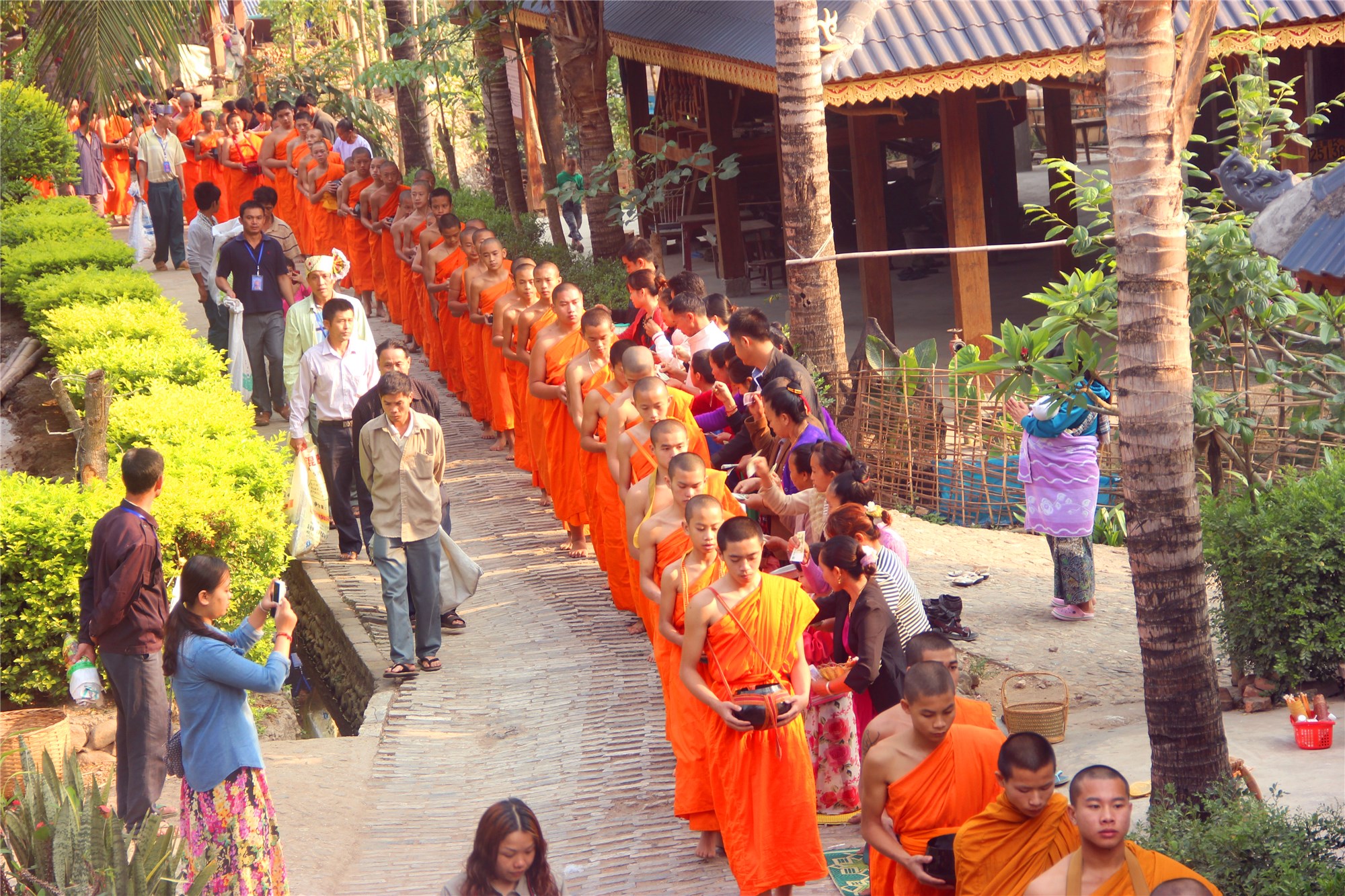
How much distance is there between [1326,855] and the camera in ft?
15.7

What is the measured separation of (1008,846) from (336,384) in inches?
246

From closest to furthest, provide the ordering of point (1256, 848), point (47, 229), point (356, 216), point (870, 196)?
point (1256, 848)
point (870, 196)
point (356, 216)
point (47, 229)

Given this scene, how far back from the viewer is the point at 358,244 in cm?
1628

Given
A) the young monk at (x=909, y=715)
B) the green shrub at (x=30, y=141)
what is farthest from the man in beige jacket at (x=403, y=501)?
the green shrub at (x=30, y=141)

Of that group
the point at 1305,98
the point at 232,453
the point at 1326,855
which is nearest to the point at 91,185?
the point at 232,453

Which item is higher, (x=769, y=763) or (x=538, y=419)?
(x=538, y=419)

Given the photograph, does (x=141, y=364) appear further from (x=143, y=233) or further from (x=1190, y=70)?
(x=143, y=233)

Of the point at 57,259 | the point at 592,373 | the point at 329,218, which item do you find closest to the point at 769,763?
the point at 592,373

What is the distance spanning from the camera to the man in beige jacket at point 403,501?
7977mm

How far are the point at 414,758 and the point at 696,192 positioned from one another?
14.9m

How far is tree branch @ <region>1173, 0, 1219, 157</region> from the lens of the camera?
4.84 m

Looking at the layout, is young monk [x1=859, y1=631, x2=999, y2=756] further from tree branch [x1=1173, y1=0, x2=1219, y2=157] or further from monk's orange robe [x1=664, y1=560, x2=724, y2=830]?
tree branch [x1=1173, y1=0, x2=1219, y2=157]

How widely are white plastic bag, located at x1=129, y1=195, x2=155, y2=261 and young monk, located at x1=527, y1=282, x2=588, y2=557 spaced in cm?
1241

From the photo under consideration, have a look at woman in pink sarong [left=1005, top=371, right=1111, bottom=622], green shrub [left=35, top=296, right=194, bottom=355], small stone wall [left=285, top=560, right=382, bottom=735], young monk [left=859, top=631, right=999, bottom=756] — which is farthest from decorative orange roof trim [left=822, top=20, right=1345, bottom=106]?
young monk [left=859, top=631, right=999, bottom=756]
